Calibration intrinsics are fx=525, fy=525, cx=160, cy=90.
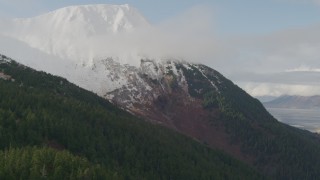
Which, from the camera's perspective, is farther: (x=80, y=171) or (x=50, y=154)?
(x=50, y=154)

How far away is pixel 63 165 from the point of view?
497 ft

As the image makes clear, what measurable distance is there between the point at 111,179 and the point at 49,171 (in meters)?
21.3

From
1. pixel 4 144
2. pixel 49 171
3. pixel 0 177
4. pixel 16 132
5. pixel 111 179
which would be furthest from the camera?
pixel 16 132

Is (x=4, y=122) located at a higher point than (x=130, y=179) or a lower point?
higher

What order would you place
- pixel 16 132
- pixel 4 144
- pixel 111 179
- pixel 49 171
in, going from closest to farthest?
pixel 49 171, pixel 111 179, pixel 4 144, pixel 16 132

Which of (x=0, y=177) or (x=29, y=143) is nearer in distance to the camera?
(x=0, y=177)

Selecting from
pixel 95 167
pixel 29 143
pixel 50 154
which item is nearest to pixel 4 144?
pixel 29 143

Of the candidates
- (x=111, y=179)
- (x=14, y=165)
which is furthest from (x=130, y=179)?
(x=14, y=165)

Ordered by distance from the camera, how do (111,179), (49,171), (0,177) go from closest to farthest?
(0,177) → (49,171) → (111,179)

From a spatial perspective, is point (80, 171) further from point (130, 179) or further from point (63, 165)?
point (130, 179)

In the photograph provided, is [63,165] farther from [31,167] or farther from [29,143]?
[29,143]

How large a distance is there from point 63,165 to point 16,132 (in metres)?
48.1

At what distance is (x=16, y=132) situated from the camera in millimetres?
192250

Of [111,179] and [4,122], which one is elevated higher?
[4,122]
